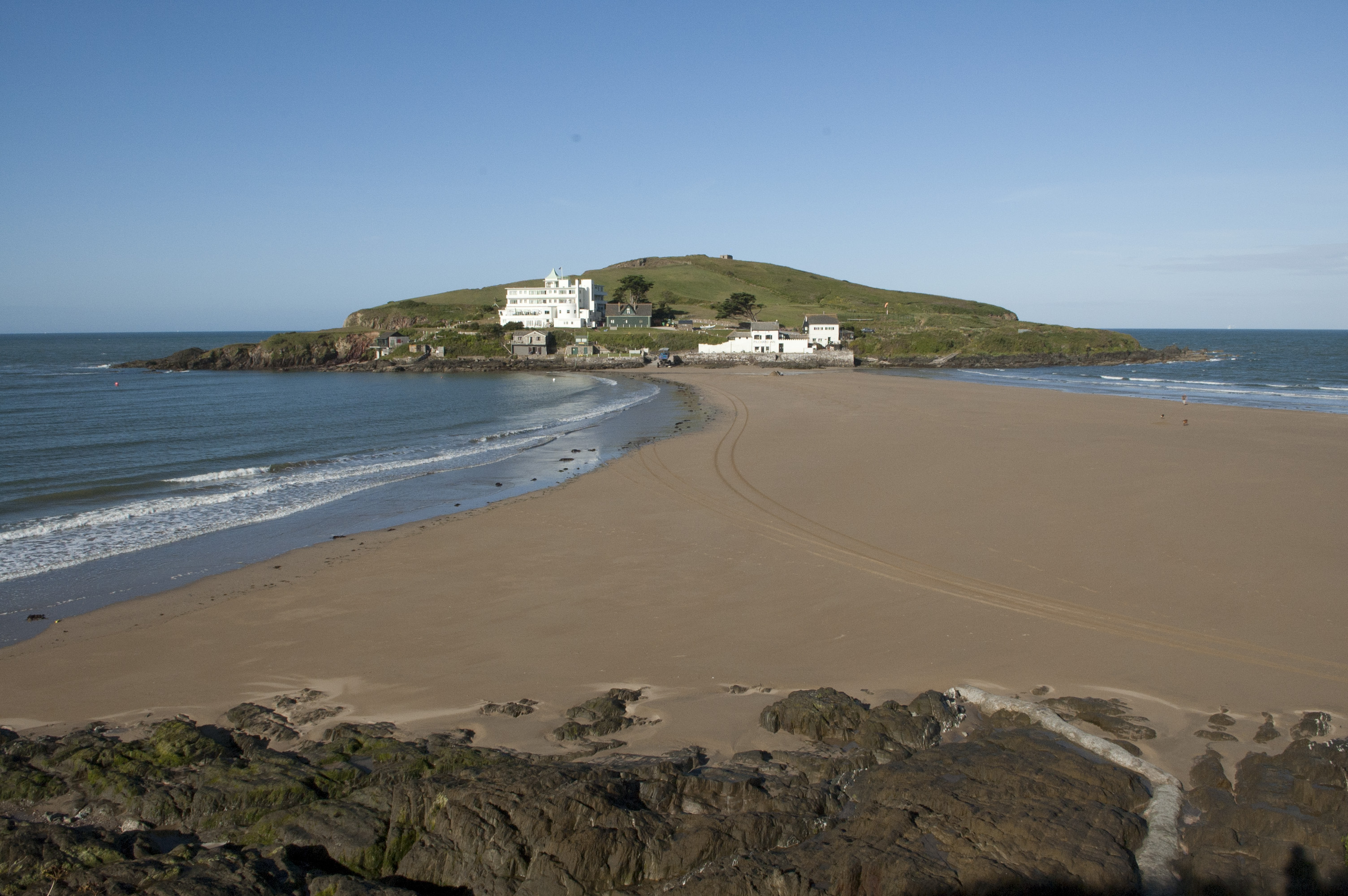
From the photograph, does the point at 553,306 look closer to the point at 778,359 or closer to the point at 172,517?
the point at 778,359

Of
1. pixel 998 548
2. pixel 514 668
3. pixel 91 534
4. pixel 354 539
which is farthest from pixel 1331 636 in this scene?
pixel 91 534

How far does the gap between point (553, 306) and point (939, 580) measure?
8225 centimetres

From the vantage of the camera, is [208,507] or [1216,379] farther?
[1216,379]

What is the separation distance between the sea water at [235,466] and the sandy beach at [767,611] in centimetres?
187

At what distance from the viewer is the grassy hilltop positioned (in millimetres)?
83062

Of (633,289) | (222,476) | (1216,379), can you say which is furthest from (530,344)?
(1216,379)

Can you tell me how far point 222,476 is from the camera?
74.9 feet

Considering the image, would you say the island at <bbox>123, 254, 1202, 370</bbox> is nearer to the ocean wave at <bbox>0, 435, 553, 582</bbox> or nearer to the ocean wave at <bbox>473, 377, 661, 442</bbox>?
the ocean wave at <bbox>473, 377, 661, 442</bbox>

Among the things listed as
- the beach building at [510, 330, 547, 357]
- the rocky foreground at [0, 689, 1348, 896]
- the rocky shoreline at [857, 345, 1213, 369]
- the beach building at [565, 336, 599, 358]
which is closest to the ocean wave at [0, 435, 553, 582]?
the rocky foreground at [0, 689, 1348, 896]

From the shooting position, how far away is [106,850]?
571cm

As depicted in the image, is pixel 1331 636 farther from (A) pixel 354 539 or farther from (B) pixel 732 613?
(A) pixel 354 539

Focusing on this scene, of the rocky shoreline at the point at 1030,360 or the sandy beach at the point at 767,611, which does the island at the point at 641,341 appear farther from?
the sandy beach at the point at 767,611

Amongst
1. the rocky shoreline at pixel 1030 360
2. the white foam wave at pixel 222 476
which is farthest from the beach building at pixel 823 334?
the white foam wave at pixel 222 476

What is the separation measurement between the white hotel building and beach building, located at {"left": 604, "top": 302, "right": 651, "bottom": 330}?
2.50 metres
